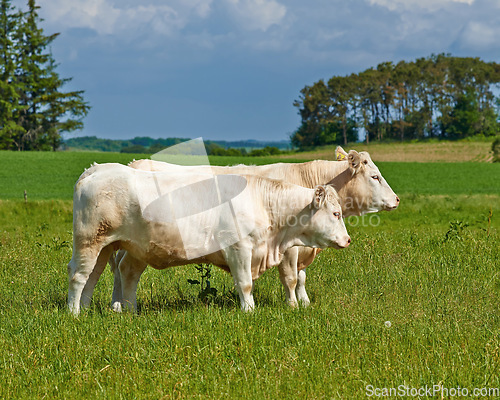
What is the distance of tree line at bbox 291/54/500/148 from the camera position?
3772 inches

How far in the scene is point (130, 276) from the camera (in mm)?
7660

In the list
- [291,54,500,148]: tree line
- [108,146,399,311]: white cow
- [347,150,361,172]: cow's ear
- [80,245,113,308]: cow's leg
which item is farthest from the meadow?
[291,54,500,148]: tree line

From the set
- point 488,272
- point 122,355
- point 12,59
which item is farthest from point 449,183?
point 12,59

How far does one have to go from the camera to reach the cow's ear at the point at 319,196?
23.5 feet

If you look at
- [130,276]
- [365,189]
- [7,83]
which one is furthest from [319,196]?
[7,83]

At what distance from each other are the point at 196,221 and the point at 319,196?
1546mm

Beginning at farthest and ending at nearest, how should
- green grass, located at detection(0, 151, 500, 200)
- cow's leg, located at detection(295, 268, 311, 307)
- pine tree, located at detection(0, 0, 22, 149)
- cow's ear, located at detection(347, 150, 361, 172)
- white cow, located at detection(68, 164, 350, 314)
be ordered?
pine tree, located at detection(0, 0, 22, 149), green grass, located at detection(0, 151, 500, 200), cow's ear, located at detection(347, 150, 361, 172), cow's leg, located at detection(295, 268, 311, 307), white cow, located at detection(68, 164, 350, 314)

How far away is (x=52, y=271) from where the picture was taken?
9.92m

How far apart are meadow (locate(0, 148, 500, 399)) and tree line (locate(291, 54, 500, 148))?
86.5m

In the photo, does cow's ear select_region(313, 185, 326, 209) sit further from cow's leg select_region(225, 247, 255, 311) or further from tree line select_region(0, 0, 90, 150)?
tree line select_region(0, 0, 90, 150)

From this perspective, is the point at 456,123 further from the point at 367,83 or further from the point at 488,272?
the point at 488,272

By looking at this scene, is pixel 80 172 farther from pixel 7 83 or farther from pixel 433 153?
pixel 433 153

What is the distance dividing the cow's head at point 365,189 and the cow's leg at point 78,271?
12.3 ft

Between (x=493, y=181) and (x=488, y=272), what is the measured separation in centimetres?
3421
